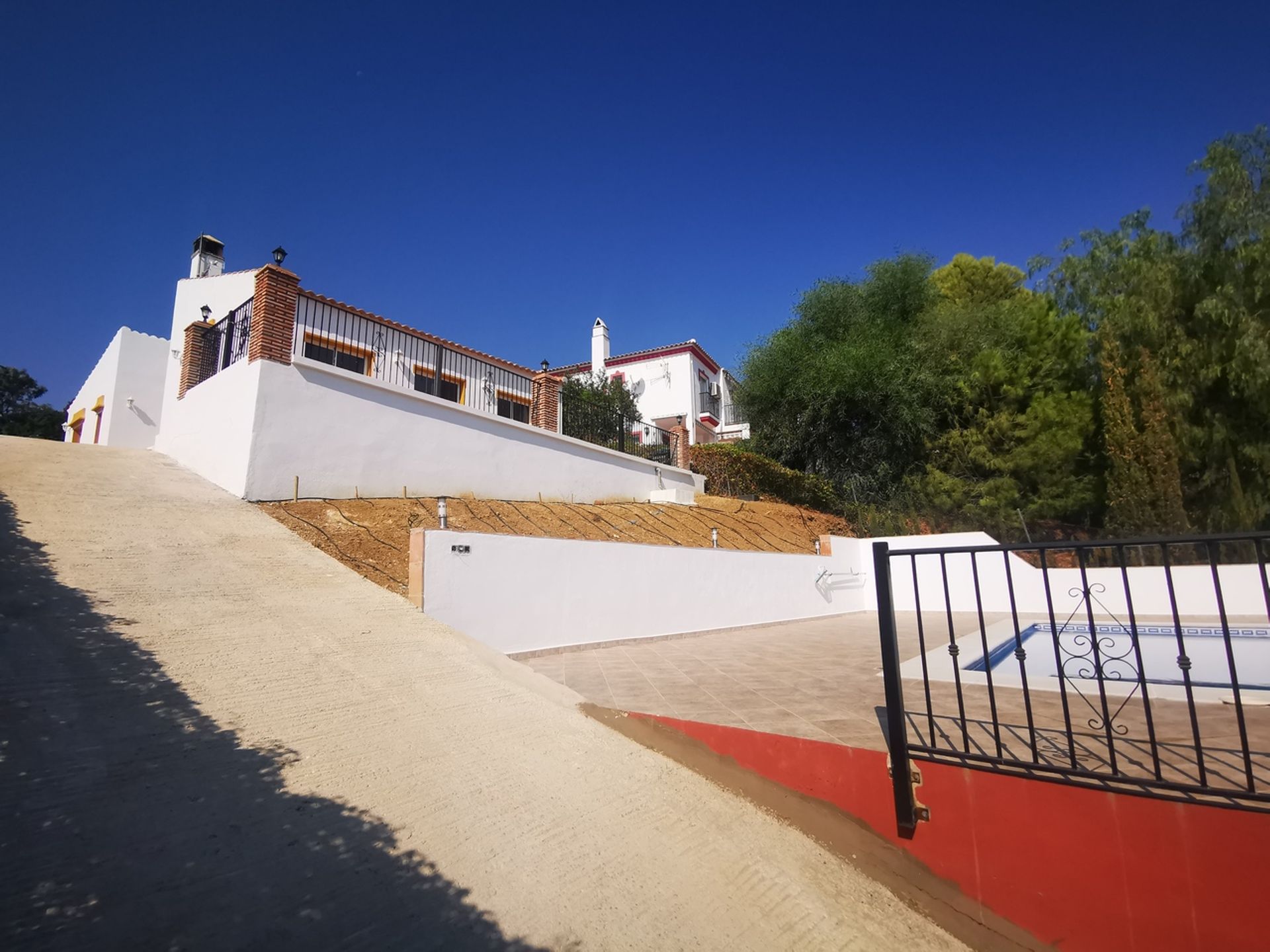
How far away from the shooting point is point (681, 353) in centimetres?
2338

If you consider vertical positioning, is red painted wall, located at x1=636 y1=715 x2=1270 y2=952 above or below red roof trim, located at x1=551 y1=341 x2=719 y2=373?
below

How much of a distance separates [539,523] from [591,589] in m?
2.30

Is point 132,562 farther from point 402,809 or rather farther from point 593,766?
point 593,766

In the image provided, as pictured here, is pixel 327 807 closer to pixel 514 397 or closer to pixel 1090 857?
pixel 1090 857

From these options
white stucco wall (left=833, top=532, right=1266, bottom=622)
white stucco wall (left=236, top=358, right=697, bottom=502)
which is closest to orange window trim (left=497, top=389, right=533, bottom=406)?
white stucco wall (left=236, top=358, right=697, bottom=502)

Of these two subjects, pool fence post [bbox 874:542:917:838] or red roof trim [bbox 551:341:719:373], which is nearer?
pool fence post [bbox 874:542:917:838]

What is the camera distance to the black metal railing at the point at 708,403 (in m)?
24.0

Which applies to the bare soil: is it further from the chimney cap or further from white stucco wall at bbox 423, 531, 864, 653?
the chimney cap

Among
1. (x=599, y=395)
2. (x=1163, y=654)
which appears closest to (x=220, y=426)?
(x=599, y=395)

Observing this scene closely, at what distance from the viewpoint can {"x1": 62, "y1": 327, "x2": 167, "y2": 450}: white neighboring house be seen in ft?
41.0

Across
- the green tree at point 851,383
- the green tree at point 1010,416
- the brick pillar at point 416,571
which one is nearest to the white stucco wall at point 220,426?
the brick pillar at point 416,571

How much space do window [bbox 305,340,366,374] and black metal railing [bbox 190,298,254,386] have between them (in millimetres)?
2488

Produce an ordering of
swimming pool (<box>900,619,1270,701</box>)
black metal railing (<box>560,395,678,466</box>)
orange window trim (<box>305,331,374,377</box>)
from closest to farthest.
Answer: swimming pool (<box>900,619,1270,701</box>)
orange window trim (<box>305,331,374,377</box>)
black metal railing (<box>560,395,678,466</box>)

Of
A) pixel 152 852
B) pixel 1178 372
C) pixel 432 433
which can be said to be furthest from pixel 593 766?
pixel 1178 372
